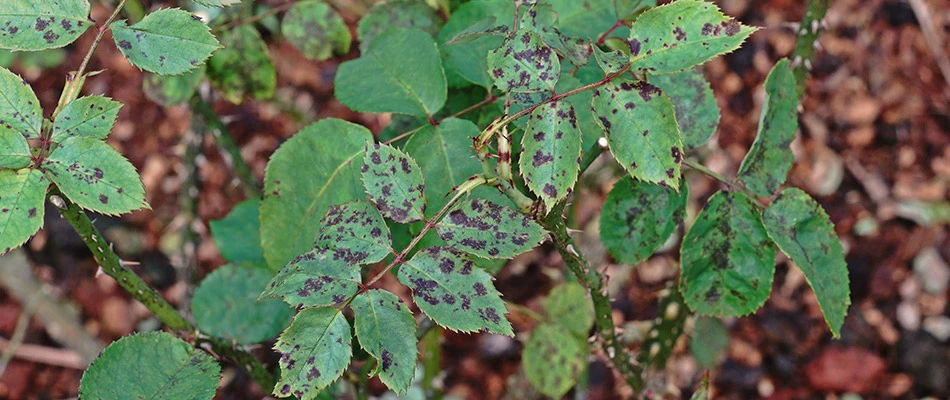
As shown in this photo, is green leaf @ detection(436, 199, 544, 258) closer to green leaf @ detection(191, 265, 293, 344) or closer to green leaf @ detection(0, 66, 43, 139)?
green leaf @ detection(0, 66, 43, 139)

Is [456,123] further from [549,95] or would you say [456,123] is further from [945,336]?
[945,336]

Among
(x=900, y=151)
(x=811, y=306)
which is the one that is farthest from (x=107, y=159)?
(x=900, y=151)

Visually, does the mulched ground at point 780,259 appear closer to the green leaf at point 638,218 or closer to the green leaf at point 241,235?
the green leaf at point 241,235

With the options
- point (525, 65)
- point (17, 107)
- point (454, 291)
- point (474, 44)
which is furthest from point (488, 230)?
point (17, 107)

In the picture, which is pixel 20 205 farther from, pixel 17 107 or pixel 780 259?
pixel 780 259

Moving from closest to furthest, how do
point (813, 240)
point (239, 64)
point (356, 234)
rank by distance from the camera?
1. point (356, 234)
2. point (813, 240)
3. point (239, 64)

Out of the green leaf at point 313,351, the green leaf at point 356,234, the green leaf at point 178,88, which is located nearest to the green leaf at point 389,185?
the green leaf at point 356,234

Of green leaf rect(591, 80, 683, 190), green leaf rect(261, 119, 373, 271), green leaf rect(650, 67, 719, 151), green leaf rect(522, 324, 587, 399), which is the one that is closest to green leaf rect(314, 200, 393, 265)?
green leaf rect(261, 119, 373, 271)
